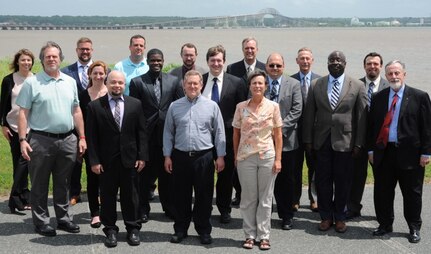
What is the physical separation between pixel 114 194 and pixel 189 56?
2097mm

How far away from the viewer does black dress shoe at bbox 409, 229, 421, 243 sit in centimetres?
643

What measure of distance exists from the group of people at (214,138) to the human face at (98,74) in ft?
0.04

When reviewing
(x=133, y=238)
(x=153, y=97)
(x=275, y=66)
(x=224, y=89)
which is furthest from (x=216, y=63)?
(x=133, y=238)

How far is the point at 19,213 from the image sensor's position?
732 cm

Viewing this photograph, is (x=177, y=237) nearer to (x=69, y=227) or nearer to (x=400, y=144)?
(x=69, y=227)

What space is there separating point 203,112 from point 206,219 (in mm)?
1236

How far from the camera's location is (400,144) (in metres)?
6.47

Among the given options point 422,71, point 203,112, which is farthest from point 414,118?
point 422,71

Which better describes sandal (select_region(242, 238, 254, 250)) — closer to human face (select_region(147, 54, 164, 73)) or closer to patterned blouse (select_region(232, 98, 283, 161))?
patterned blouse (select_region(232, 98, 283, 161))

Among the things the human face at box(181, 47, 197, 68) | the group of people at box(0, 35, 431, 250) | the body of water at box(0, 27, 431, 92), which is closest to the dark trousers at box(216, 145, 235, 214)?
the group of people at box(0, 35, 431, 250)

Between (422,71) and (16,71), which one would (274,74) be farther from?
(422,71)

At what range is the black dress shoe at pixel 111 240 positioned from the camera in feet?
20.6

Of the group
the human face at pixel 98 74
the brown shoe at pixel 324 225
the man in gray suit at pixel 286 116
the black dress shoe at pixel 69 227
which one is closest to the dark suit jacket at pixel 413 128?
the brown shoe at pixel 324 225

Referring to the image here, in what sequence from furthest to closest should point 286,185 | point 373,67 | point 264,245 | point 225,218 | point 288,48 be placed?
point 288,48
point 373,67
point 225,218
point 286,185
point 264,245
